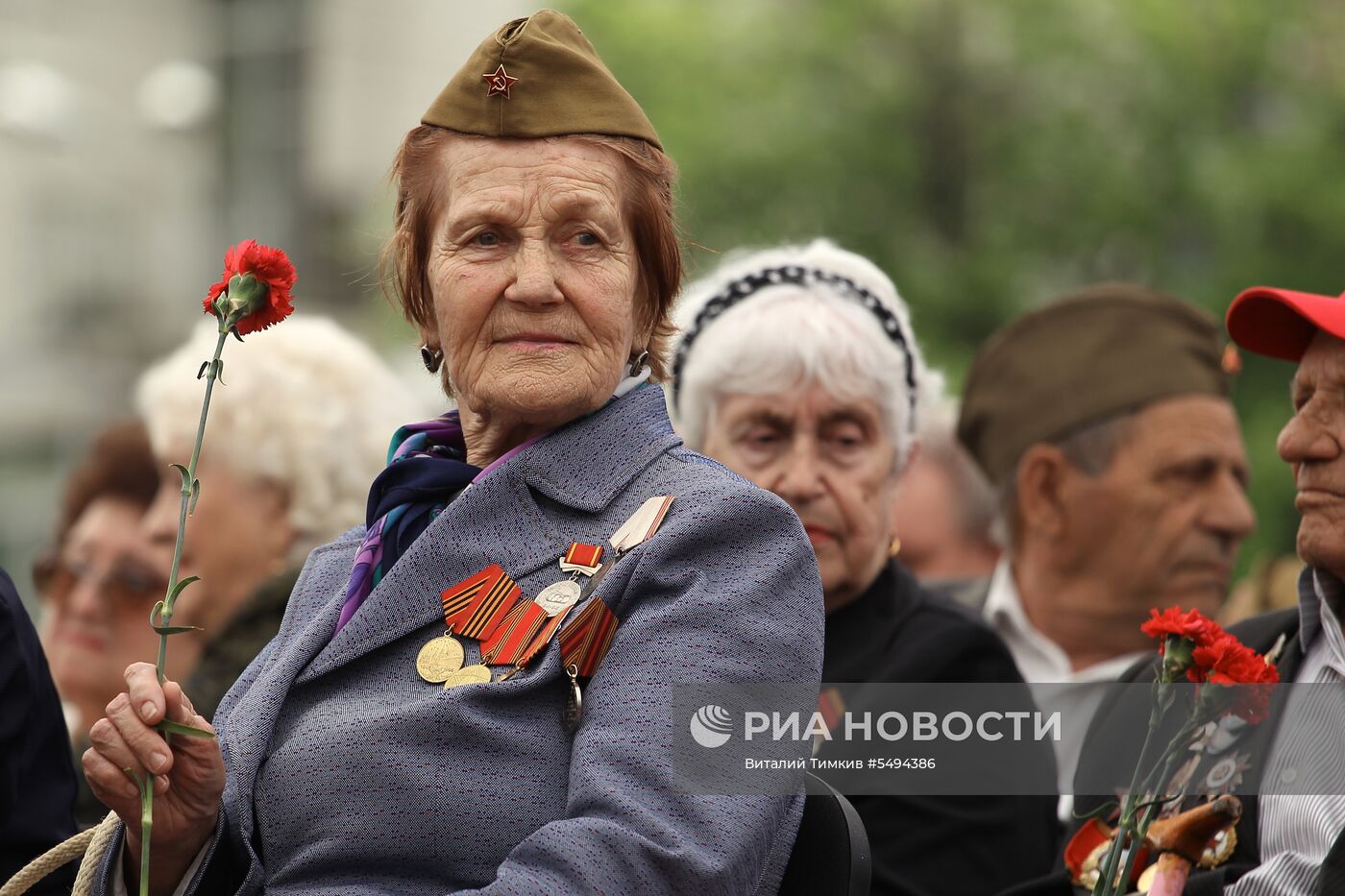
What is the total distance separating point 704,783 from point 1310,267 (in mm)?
12776

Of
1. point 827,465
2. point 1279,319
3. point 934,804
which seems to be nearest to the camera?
point 1279,319

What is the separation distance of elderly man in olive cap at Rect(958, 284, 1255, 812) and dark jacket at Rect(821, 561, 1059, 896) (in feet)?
3.06

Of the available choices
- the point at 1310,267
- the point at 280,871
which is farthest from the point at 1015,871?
the point at 1310,267

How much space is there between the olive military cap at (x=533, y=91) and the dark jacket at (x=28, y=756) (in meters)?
1.27

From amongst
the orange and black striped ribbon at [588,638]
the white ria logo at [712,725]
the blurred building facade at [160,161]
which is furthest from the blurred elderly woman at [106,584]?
the blurred building facade at [160,161]

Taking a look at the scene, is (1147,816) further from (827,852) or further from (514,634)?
(514,634)

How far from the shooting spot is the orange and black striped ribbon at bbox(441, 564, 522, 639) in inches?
110

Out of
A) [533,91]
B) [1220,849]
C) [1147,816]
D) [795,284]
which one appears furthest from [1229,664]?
[795,284]

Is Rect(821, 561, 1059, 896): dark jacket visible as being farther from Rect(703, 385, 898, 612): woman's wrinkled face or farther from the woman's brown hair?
the woman's brown hair

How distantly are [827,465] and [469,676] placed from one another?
5.88 feet

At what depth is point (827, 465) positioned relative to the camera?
4336mm

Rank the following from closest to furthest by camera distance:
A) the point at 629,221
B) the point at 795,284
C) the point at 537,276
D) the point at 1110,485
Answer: the point at 537,276, the point at 629,221, the point at 795,284, the point at 1110,485

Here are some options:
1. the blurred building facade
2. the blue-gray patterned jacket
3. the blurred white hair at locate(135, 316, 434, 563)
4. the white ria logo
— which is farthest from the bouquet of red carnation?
the blurred building facade

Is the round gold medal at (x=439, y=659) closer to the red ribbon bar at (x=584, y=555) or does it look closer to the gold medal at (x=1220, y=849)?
the red ribbon bar at (x=584, y=555)
